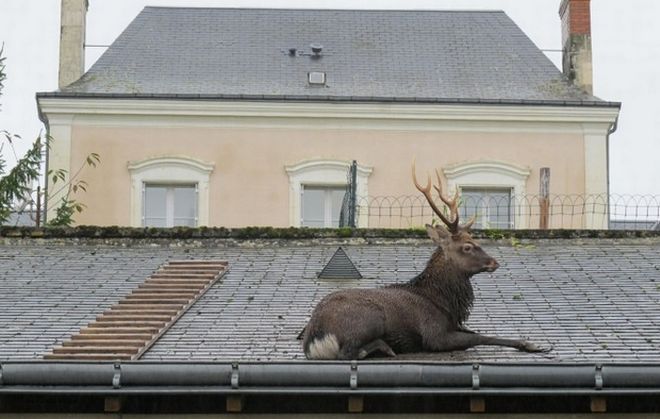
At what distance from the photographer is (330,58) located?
34.5 m

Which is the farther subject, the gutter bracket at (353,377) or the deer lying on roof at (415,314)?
the deer lying on roof at (415,314)

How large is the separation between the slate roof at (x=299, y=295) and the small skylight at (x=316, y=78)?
46.7 feet

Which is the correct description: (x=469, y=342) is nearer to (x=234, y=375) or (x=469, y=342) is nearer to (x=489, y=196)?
(x=234, y=375)

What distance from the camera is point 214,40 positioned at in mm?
35375

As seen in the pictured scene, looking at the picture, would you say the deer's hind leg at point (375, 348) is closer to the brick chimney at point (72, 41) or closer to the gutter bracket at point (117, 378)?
the gutter bracket at point (117, 378)

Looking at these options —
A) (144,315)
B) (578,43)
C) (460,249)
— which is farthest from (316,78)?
(460,249)

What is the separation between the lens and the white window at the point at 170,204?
31344mm

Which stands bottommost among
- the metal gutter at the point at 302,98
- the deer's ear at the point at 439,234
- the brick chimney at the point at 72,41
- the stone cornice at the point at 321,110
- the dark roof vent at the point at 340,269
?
the dark roof vent at the point at 340,269

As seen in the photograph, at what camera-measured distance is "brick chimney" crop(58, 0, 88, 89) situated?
33.3 meters

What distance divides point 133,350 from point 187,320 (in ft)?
4.64

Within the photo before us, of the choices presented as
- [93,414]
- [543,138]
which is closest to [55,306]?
[93,414]

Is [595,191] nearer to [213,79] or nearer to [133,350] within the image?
[213,79]

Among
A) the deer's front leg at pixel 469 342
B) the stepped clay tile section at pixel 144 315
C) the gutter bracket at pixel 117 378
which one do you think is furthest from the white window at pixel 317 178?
the gutter bracket at pixel 117 378

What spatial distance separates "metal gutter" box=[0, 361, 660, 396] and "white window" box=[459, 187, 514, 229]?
17.5 m
